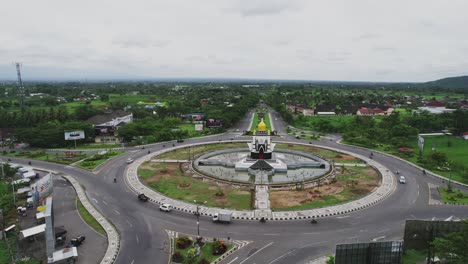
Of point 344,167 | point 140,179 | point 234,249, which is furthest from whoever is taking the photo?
point 344,167

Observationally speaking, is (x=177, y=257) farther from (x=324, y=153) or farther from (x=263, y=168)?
(x=324, y=153)

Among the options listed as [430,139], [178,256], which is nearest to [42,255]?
[178,256]

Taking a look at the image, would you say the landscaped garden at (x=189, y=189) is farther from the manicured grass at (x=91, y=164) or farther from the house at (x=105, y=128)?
the house at (x=105, y=128)

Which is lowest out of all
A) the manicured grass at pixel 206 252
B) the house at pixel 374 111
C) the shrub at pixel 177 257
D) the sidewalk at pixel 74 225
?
the sidewalk at pixel 74 225

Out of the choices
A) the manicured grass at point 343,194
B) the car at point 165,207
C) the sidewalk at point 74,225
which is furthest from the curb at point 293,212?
the sidewalk at point 74,225

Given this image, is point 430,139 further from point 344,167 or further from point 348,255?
point 348,255

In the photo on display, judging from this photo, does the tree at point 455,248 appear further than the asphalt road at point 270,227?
No
